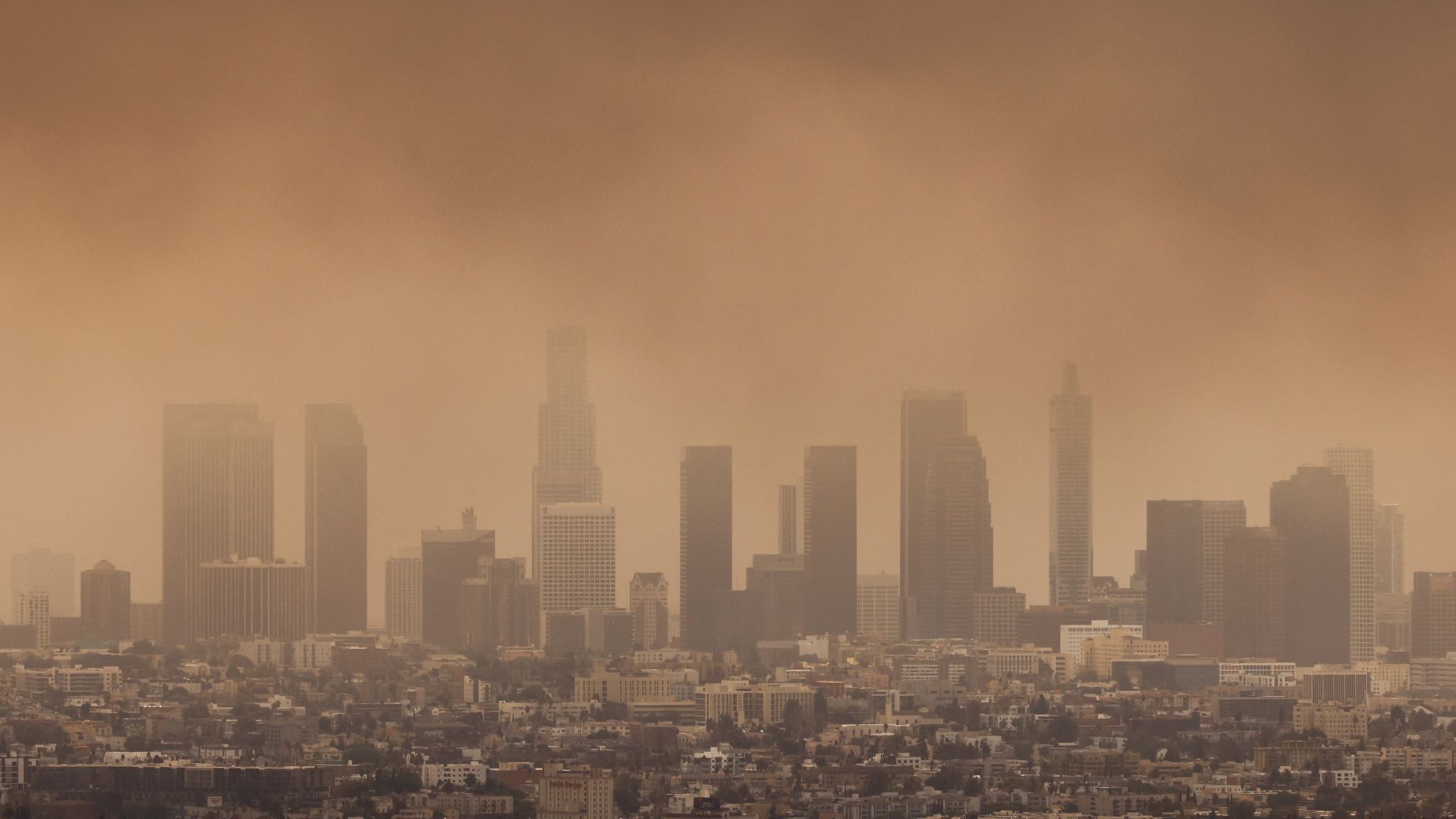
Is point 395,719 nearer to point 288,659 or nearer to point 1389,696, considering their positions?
point 288,659

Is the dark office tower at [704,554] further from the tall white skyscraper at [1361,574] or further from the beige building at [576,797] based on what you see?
the beige building at [576,797]

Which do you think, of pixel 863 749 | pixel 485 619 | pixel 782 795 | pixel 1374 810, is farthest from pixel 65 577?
pixel 1374 810

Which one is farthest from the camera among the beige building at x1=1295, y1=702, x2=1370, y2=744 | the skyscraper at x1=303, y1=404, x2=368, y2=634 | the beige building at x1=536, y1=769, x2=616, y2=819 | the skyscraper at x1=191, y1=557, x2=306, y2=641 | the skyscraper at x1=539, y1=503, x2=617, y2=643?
the skyscraper at x1=539, y1=503, x2=617, y2=643

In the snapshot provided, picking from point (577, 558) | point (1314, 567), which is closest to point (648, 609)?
point (577, 558)

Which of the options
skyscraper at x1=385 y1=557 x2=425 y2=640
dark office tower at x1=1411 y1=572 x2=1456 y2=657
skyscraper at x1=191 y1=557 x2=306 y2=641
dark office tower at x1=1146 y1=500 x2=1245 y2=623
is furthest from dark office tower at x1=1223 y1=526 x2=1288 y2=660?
skyscraper at x1=191 y1=557 x2=306 y2=641

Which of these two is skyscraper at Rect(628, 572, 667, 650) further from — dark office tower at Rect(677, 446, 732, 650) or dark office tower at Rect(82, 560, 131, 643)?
dark office tower at Rect(82, 560, 131, 643)

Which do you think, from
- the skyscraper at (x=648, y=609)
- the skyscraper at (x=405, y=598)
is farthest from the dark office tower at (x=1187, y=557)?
the skyscraper at (x=405, y=598)

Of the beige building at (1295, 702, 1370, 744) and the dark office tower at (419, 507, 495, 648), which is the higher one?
the dark office tower at (419, 507, 495, 648)
